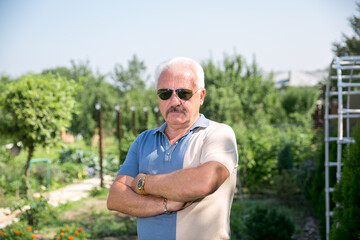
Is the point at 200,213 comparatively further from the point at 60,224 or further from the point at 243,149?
the point at 243,149

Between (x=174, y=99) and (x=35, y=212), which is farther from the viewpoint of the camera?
(x=35, y=212)

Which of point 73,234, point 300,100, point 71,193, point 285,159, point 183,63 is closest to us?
point 183,63

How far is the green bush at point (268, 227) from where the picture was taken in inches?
158

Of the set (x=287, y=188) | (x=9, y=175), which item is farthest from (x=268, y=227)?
(x=9, y=175)

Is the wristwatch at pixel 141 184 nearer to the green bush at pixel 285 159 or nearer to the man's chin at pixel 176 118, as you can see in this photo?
the man's chin at pixel 176 118

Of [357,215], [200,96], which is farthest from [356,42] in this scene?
[200,96]

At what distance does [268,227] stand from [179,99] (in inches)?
118

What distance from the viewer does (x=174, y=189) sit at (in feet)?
4.81

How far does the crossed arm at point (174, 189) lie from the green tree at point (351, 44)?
39.7 feet

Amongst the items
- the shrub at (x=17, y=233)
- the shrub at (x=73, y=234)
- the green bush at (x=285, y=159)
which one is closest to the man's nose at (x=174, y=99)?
the shrub at (x=73, y=234)

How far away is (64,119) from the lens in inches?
265

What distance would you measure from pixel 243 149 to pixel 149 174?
5105 millimetres

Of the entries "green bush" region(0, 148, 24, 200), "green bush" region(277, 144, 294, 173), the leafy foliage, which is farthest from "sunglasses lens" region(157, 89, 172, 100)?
the leafy foliage

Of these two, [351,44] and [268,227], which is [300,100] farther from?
[268,227]
